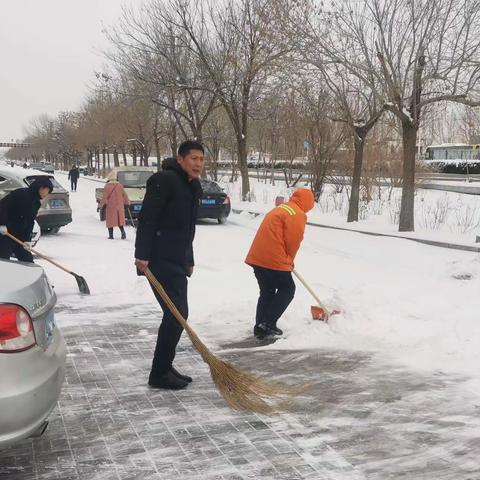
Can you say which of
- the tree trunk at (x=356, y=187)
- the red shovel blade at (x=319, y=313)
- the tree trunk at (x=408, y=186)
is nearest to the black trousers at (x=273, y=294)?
the red shovel blade at (x=319, y=313)

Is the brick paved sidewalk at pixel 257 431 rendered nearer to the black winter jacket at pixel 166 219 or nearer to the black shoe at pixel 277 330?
the black shoe at pixel 277 330

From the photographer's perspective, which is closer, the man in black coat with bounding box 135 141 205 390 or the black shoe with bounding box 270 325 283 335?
the man in black coat with bounding box 135 141 205 390

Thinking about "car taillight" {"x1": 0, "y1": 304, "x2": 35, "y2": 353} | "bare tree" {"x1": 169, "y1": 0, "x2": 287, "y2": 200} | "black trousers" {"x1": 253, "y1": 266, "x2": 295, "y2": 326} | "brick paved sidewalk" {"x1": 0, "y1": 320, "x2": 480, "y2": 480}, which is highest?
"bare tree" {"x1": 169, "y1": 0, "x2": 287, "y2": 200}

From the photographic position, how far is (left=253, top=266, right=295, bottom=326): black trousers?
562 centimetres

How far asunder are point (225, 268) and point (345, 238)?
17.1 feet

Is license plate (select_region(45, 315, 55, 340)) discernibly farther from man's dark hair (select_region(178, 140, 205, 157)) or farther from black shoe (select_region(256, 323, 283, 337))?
black shoe (select_region(256, 323, 283, 337))

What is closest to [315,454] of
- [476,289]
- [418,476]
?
[418,476]

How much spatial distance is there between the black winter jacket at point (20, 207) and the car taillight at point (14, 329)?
4064mm

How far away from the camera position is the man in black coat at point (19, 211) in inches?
257

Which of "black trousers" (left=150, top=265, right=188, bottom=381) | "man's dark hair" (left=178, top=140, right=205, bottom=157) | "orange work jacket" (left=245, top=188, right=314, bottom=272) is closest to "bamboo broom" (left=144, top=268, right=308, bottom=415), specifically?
"black trousers" (left=150, top=265, right=188, bottom=381)

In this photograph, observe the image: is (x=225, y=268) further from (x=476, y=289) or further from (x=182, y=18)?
(x=182, y=18)

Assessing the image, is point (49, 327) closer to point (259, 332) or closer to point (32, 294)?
point (32, 294)

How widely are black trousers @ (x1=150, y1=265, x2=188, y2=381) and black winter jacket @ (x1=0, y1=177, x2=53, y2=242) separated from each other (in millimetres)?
2956

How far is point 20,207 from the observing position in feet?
Result: 21.5
